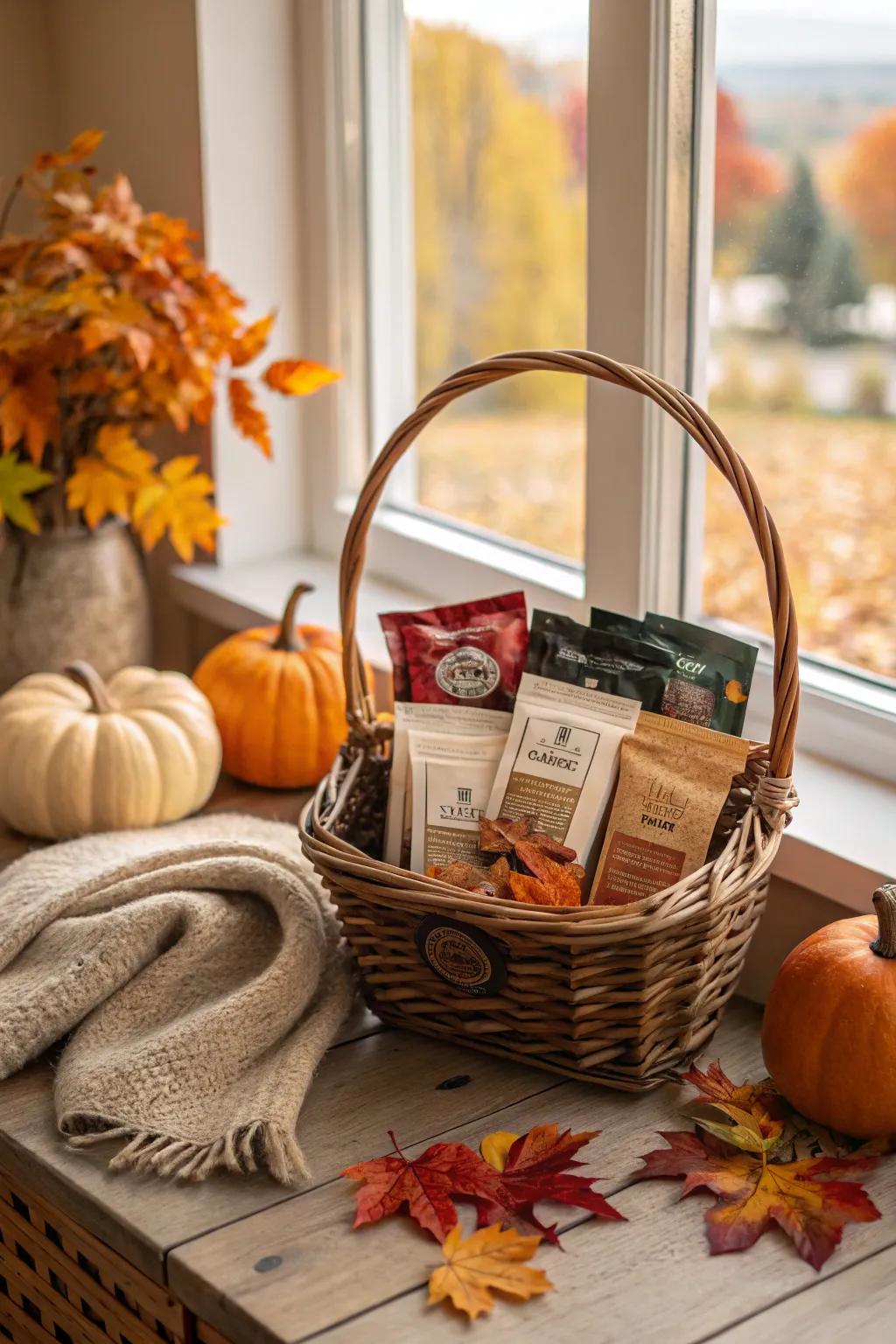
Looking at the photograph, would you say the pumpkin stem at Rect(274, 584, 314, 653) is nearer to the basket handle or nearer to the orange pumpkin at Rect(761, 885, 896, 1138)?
the basket handle

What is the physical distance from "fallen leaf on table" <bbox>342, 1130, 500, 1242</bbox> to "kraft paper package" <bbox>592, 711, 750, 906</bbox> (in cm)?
20

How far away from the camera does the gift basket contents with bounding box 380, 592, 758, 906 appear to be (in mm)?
948

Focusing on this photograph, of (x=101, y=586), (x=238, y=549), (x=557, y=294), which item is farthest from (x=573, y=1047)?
(x=557, y=294)

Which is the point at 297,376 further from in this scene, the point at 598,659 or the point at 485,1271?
the point at 485,1271

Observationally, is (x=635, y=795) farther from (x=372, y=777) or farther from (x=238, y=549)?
(x=238, y=549)

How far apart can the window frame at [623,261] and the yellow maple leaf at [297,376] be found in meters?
0.22

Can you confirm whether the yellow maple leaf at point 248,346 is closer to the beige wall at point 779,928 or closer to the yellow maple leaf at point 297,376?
the yellow maple leaf at point 297,376

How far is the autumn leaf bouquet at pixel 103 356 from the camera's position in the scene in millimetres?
1330

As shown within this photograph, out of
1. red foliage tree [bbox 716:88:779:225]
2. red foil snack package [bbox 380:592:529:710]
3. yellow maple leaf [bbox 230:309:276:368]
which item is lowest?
red foil snack package [bbox 380:592:529:710]

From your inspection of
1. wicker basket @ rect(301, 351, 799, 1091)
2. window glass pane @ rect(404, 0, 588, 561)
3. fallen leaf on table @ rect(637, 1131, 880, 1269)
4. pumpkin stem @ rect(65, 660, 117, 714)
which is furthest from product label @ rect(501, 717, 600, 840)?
window glass pane @ rect(404, 0, 588, 561)

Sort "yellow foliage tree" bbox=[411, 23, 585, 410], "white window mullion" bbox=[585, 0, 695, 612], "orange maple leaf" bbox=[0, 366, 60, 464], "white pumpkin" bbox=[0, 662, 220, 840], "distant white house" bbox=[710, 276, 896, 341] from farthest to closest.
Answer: "distant white house" bbox=[710, 276, 896, 341]
"yellow foliage tree" bbox=[411, 23, 585, 410]
"orange maple leaf" bbox=[0, 366, 60, 464]
"white pumpkin" bbox=[0, 662, 220, 840]
"white window mullion" bbox=[585, 0, 695, 612]

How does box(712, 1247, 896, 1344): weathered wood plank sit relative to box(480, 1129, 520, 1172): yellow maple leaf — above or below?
below

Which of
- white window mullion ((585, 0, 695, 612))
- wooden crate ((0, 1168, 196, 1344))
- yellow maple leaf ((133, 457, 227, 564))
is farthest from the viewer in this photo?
yellow maple leaf ((133, 457, 227, 564))

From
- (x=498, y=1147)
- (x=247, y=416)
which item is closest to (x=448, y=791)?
(x=498, y=1147)
